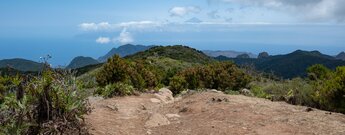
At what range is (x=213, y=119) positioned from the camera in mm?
Result: 9266

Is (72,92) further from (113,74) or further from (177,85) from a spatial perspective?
(177,85)

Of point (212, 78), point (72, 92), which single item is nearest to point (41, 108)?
point (72, 92)

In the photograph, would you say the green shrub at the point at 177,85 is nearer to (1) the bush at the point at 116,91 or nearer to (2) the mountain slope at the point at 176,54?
(1) the bush at the point at 116,91

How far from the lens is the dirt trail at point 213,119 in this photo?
27.2 ft

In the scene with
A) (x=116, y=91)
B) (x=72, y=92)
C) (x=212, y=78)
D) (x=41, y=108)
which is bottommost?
(x=212, y=78)

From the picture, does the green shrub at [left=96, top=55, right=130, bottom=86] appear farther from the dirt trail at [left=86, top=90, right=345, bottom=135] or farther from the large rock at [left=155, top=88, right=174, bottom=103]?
the dirt trail at [left=86, top=90, right=345, bottom=135]

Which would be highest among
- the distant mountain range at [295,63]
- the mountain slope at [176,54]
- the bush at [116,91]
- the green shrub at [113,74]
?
the green shrub at [113,74]

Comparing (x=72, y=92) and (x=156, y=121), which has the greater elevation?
(x=72, y=92)

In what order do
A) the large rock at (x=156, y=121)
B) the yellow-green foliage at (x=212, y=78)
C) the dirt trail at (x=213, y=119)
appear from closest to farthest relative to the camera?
the dirt trail at (x=213, y=119), the large rock at (x=156, y=121), the yellow-green foliage at (x=212, y=78)

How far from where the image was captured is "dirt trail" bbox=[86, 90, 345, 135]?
8.29 meters

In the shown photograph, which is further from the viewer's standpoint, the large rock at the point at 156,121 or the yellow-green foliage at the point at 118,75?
the yellow-green foliage at the point at 118,75

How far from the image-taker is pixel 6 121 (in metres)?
6.77

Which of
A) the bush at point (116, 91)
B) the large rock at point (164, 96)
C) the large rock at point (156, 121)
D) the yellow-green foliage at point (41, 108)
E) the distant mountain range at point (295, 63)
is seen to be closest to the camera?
the yellow-green foliage at point (41, 108)

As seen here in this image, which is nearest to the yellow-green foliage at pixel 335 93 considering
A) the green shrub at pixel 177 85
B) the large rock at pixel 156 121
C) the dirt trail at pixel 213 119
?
the dirt trail at pixel 213 119
